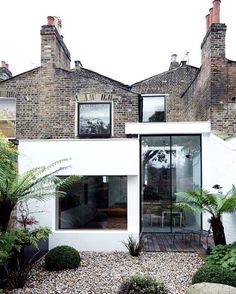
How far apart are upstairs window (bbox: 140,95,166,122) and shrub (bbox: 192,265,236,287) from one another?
1003 centimetres

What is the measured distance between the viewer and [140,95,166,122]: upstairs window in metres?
15.7

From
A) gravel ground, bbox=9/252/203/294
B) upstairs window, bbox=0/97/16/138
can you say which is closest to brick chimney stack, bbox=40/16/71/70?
upstairs window, bbox=0/97/16/138

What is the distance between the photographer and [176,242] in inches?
400

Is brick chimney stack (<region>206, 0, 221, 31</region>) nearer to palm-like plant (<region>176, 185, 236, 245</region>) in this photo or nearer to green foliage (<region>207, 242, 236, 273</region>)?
palm-like plant (<region>176, 185, 236, 245</region>)

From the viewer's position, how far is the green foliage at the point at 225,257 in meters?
6.61

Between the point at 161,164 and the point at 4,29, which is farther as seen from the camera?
the point at 4,29

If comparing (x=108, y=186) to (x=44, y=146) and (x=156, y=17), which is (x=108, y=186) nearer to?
(x=44, y=146)

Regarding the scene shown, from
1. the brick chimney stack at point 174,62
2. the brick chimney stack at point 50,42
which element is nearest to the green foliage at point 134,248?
the brick chimney stack at point 50,42

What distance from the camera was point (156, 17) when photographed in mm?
12297

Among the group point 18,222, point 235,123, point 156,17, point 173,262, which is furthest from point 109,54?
point 173,262

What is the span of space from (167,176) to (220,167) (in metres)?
2.08

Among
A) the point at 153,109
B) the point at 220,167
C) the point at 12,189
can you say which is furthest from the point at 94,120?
the point at 12,189

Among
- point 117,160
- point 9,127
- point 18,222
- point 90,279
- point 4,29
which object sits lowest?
point 90,279

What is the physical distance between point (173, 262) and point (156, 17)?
899 cm
